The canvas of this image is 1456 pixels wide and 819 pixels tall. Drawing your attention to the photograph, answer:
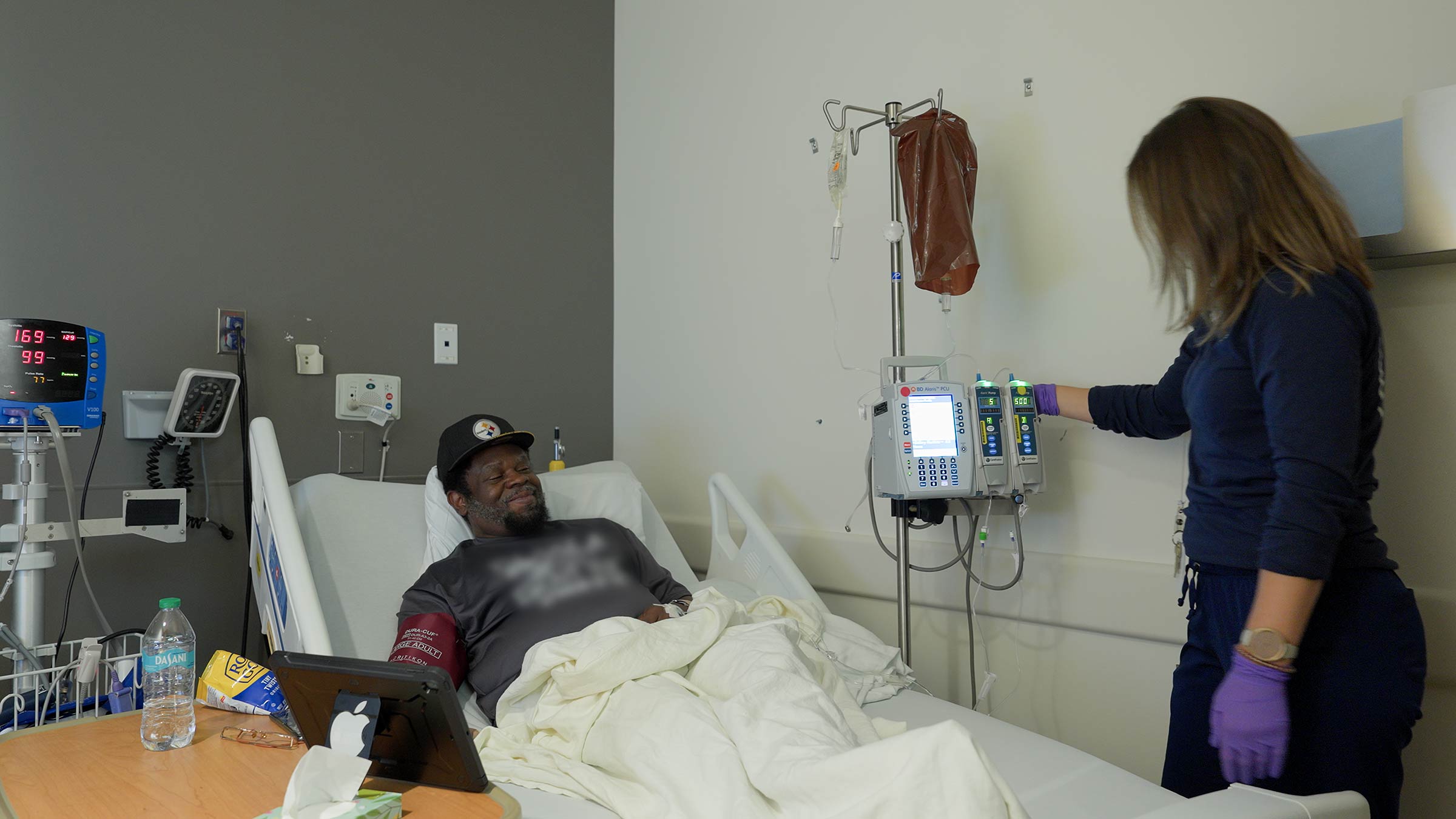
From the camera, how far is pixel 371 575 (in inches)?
92.3

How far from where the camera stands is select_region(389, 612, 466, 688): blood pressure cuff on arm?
6.32ft

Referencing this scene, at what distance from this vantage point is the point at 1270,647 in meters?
1.29

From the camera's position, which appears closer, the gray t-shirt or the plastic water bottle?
the plastic water bottle

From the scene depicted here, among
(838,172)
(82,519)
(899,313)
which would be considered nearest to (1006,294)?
(899,313)

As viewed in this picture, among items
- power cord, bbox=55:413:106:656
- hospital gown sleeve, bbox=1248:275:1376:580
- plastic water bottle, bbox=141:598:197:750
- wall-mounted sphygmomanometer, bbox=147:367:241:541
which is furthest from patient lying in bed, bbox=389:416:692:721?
hospital gown sleeve, bbox=1248:275:1376:580

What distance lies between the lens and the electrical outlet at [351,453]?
2926 mm

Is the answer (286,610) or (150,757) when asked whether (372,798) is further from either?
(286,610)

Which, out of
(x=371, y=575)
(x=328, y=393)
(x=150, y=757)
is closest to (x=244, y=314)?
(x=328, y=393)

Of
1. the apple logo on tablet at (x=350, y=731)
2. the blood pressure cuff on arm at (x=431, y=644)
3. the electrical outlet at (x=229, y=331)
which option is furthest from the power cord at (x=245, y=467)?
the apple logo on tablet at (x=350, y=731)

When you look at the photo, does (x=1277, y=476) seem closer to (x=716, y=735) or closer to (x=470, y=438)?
(x=716, y=735)

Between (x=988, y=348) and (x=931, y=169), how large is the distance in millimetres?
529

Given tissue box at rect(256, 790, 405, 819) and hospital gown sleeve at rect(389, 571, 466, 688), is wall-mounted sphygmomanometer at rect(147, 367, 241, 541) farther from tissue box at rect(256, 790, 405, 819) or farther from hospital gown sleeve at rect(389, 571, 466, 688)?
tissue box at rect(256, 790, 405, 819)

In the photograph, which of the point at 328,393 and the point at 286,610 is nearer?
the point at 286,610

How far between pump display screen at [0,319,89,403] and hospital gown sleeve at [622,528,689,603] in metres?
1.30
